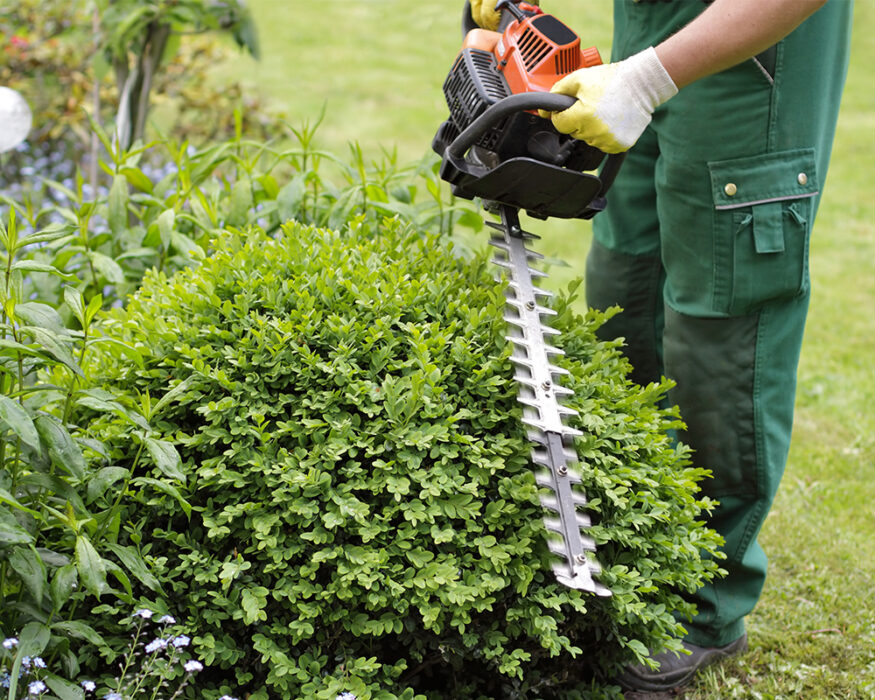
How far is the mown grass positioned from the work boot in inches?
1.4

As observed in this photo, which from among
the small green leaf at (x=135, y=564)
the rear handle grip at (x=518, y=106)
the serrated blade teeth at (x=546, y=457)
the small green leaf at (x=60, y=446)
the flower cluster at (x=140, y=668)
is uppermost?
the rear handle grip at (x=518, y=106)

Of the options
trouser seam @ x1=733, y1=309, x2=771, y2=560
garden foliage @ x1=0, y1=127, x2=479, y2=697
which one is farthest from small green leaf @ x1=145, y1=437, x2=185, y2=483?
trouser seam @ x1=733, y1=309, x2=771, y2=560

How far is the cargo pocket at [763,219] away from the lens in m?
2.13

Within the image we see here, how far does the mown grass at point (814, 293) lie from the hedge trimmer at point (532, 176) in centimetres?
48

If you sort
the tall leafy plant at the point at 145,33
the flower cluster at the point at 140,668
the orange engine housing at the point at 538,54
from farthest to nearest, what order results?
the tall leafy plant at the point at 145,33 < the orange engine housing at the point at 538,54 < the flower cluster at the point at 140,668

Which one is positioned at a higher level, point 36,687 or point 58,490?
point 58,490

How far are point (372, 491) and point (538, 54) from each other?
1.01 metres

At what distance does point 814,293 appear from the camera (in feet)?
16.8

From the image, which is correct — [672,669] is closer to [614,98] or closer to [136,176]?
[614,98]

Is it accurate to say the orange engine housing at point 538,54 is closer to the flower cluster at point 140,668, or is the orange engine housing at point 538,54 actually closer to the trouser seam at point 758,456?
the trouser seam at point 758,456

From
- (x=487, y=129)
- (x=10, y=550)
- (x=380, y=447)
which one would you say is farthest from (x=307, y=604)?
(x=487, y=129)

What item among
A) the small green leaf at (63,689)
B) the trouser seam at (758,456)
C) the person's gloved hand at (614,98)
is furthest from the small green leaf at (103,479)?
the trouser seam at (758,456)

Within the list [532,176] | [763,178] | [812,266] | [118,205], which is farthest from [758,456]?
[812,266]

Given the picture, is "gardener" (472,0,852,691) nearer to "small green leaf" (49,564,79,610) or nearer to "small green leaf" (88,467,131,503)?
"small green leaf" (88,467,131,503)
